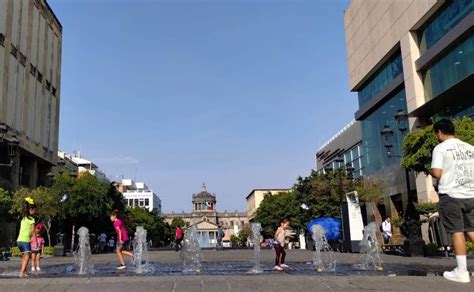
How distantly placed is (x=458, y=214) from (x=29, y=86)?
44536mm

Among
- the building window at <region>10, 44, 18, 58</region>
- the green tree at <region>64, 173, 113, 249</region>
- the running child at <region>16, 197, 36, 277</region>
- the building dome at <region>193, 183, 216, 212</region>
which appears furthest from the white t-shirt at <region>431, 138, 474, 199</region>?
the building dome at <region>193, 183, 216, 212</region>

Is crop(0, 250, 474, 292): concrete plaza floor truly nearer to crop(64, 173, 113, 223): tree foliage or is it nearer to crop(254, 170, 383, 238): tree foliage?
crop(254, 170, 383, 238): tree foliage

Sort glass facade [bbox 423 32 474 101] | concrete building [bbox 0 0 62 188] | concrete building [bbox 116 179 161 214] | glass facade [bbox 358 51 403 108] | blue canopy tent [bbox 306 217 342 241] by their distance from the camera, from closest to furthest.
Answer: glass facade [bbox 423 32 474 101] → blue canopy tent [bbox 306 217 342 241] → glass facade [bbox 358 51 403 108] → concrete building [bbox 0 0 62 188] → concrete building [bbox 116 179 161 214]

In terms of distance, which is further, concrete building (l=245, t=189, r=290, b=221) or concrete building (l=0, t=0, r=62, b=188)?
A: concrete building (l=245, t=189, r=290, b=221)

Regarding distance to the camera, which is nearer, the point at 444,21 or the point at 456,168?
the point at 456,168

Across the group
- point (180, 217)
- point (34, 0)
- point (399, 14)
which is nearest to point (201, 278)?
point (399, 14)

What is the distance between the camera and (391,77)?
38.1 meters

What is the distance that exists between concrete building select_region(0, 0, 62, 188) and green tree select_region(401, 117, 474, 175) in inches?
1104

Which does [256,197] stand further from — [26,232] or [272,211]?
[26,232]

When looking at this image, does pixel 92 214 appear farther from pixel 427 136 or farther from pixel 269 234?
pixel 269 234

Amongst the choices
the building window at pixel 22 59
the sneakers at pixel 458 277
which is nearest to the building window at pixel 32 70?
the building window at pixel 22 59

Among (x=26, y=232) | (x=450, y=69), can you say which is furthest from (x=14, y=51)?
(x=26, y=232)

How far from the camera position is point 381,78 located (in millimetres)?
40531

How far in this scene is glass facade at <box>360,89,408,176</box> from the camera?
119 ft
